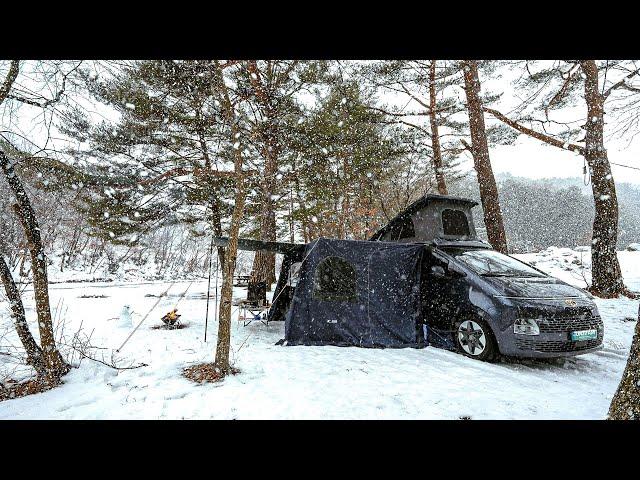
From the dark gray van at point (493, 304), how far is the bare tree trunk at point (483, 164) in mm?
2396

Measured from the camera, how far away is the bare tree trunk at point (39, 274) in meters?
3.89

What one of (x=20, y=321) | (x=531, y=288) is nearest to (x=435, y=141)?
(x=531, y=288)

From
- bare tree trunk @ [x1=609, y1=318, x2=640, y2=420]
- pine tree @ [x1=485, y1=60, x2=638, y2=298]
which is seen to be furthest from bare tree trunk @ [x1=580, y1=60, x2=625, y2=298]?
bare tree trunk @ [x1=609, y1=318, x2=640, y2=420]

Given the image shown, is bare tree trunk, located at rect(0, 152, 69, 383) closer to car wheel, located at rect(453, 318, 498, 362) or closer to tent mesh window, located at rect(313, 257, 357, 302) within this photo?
tent mesh window, located at rect(313, 257, 357, 302)

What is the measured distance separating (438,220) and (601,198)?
479cm

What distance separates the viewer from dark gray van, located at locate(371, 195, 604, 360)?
4332 millimetres

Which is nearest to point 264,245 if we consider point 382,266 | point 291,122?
point 382,266

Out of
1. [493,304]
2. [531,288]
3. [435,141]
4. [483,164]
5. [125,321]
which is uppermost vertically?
[435,141]

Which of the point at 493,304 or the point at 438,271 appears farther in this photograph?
the point at 438,271

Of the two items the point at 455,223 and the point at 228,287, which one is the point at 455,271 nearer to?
the point at 455,223

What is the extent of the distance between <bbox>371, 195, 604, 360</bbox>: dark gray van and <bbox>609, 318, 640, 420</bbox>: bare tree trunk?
2287 millimetres

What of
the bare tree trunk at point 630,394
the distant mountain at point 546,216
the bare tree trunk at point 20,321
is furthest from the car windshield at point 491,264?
the distant mountain at point 546,216

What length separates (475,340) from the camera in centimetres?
490
